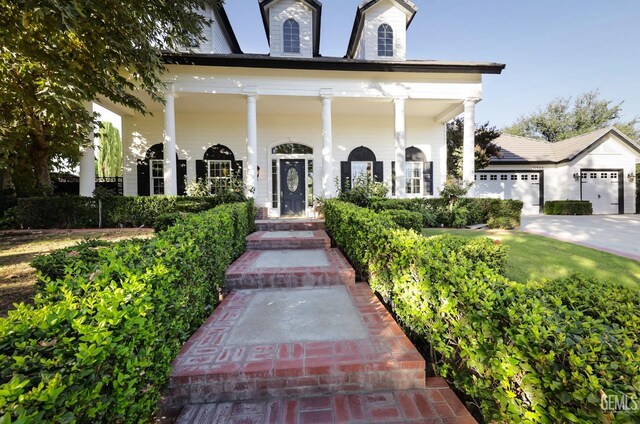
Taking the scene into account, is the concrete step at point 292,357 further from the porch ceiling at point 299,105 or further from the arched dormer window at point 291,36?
the arched dormer window at point 291,36

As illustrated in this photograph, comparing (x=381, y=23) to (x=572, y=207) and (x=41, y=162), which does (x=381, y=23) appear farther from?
(x=41, y=162)

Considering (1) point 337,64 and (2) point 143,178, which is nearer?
(1) point 337,64

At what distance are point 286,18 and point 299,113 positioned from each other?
3650mm

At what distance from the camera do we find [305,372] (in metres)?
2.14

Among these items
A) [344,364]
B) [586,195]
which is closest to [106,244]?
[344,364]

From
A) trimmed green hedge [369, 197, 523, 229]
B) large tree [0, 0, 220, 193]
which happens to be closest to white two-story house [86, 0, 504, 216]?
trimmed green hedge [369, 197, 523, 229]

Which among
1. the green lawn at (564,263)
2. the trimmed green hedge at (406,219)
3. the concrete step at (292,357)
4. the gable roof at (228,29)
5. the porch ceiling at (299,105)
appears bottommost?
the concrete step at (292,357)

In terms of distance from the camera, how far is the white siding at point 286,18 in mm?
10734

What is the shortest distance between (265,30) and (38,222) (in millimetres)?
11512

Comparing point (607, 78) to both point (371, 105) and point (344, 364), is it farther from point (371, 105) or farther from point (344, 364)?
point (344, 364)

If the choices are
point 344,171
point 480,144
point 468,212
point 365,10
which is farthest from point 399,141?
point 480,144

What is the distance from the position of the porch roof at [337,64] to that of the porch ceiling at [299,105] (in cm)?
103

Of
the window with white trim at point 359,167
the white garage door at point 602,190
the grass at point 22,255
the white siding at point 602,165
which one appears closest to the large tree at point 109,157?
the grass at point 22,255

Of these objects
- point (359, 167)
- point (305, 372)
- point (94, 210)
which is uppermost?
point (359, 167)
